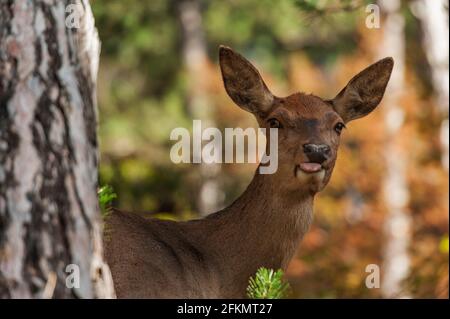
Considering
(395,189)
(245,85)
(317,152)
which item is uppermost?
(245,85)

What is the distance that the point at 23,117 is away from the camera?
461 cm

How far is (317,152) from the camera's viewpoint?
646cm

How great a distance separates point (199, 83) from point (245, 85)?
18.9 m

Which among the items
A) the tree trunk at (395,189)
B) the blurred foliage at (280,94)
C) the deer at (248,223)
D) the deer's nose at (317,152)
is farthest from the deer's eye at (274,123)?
the tree trunk at (395,189)

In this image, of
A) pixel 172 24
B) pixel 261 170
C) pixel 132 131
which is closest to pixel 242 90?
pixel 261 170

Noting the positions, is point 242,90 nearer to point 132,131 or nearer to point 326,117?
point 326,117

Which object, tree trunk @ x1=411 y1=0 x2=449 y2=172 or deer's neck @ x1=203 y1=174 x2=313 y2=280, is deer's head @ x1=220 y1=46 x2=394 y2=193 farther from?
tree trunk @ x1=411 y1=0 x2=449 y2=172

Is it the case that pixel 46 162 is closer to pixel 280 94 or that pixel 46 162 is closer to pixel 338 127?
pixel 338 127

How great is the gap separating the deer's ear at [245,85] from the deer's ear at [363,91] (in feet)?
1.54

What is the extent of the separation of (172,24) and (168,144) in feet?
19.4

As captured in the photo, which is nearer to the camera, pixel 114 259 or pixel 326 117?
pixel 114 259

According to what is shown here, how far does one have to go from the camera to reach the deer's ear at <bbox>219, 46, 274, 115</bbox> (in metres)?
7.21

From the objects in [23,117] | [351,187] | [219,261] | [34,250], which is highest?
[23,117]

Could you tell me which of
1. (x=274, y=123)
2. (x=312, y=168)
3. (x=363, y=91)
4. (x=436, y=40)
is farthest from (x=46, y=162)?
(x=436, y=40)
